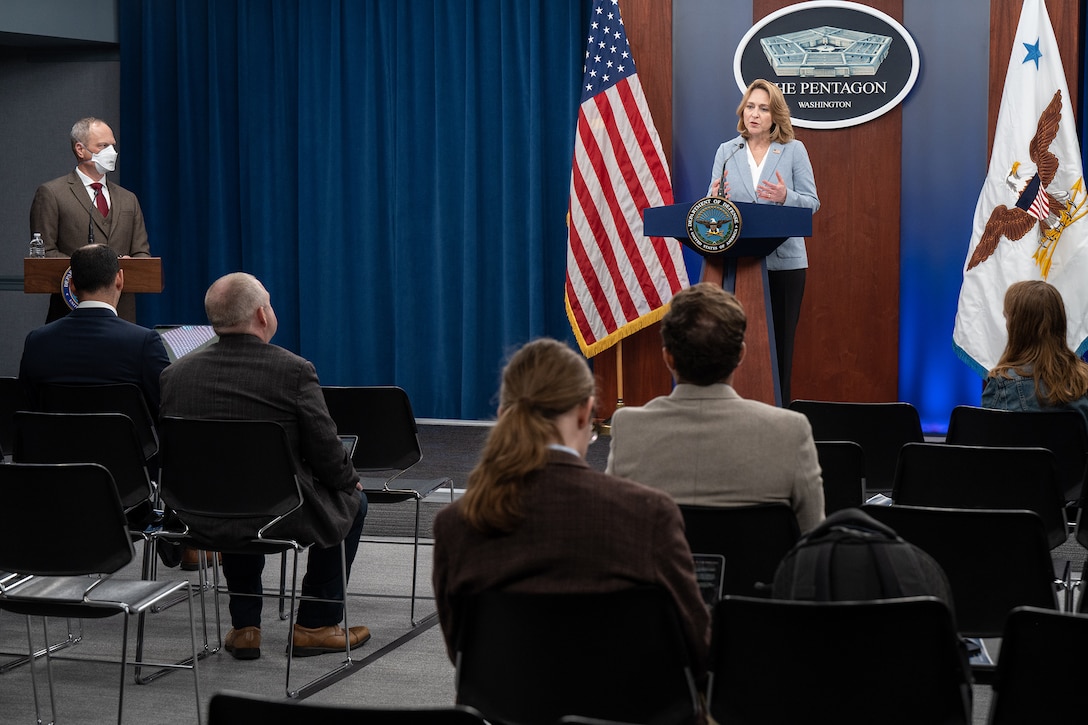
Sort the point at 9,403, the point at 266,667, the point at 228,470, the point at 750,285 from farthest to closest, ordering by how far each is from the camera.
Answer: the point at 750,285, the point at 9,403, the point at 266,667, the point at 228,470

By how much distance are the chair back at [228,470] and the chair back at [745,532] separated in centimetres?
145

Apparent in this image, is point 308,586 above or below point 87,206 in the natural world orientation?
below

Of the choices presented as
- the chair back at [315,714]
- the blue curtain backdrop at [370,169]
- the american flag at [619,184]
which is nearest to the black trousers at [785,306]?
the american flag at [619,184]

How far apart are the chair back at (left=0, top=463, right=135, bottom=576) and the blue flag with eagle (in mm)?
5265

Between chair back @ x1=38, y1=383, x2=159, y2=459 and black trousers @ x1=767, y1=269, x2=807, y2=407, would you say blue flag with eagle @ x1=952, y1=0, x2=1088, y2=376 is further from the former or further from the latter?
chair back @ x1=38, y1=383, x2=159, y2=459

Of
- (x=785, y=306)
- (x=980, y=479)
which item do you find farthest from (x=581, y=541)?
(x=785, y=306)

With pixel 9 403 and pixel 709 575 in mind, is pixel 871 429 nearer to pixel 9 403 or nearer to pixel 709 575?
pixel 709 575

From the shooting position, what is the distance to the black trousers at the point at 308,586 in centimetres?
404

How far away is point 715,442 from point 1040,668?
0.85 m

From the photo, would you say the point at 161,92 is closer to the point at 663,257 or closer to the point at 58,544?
the point at 663,257

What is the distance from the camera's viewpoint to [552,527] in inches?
80.0

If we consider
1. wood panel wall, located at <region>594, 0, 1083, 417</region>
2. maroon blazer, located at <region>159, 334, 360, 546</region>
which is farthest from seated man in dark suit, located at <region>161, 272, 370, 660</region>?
wood panel wall, located at <region>594, 0, 1083, 417</region>

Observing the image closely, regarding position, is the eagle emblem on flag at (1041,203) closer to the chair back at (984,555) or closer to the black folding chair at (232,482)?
the chair back at (984,555)

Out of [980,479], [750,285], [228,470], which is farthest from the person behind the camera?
[750,285]
